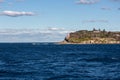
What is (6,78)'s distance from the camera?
65500 millimetres

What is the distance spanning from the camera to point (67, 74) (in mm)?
70688

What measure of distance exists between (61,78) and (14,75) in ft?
32.2

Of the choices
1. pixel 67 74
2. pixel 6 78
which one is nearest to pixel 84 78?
pixel 67 74

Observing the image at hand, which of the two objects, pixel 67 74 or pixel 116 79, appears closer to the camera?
pixel 116 79

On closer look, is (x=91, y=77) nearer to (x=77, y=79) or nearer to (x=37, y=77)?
(x=77, y=79)

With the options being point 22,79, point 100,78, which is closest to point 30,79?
point 22,79

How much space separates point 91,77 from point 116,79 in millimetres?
4876

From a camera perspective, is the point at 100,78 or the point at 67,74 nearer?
the point at 100,78

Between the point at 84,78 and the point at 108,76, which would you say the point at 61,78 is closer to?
the point at 84,78

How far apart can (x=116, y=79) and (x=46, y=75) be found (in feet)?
44.2

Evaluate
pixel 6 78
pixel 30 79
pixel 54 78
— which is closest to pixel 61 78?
pixel 54 78

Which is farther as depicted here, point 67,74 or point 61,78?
point 67,74

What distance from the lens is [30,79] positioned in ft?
208

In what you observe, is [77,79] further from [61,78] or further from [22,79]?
[22,79]
